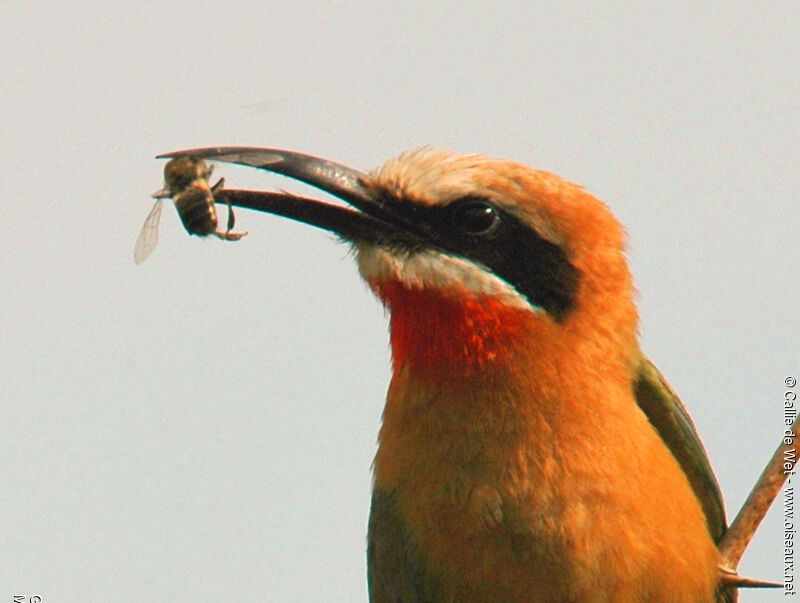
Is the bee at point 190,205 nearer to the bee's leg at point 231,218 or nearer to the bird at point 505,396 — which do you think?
the bee's leg at point 231,218

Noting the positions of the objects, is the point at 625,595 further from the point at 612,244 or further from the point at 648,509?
the point at 612,244

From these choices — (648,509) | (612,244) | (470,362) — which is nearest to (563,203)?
(612,244)

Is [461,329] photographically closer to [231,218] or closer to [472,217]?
[472,217]

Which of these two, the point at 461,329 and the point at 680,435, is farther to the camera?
the point at 680,435

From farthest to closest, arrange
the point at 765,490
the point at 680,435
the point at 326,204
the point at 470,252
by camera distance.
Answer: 1. the point at 680,435
2. the point at 326,204
3. the point at 470,252
4. the point at 765,490

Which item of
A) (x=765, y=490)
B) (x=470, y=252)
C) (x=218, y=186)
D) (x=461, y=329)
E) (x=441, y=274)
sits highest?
(x=218, y=186)

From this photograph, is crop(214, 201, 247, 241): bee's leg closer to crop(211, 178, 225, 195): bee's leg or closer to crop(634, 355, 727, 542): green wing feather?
crop(211, 178, 225, 195): bee's leg

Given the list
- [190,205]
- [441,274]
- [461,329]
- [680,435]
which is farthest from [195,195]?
[680,435]
